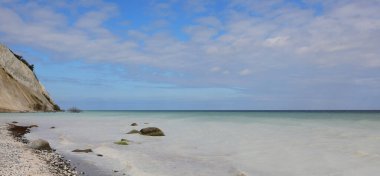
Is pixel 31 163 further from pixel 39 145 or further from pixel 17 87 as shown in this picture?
pixel 17 87

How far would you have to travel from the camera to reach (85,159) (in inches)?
739

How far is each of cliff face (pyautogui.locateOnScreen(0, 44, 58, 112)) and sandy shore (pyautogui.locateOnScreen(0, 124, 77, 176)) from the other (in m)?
60.8

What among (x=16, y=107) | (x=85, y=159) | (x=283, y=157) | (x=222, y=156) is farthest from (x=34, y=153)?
(x=16, y=107)

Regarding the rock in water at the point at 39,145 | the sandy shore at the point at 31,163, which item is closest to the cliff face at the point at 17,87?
the rock in water at the point at 39,145

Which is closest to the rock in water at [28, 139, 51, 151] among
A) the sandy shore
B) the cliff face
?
the sandy shore

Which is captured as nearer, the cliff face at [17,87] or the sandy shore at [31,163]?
the sandy shore at [31,163]

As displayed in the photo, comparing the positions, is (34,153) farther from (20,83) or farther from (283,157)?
(20,83)

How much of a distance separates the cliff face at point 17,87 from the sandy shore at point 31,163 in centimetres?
6081

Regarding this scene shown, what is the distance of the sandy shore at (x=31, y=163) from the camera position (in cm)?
1369

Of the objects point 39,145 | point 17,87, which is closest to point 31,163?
point 39,145

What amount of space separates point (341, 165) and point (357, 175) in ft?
7.26

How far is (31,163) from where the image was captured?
51.2 feet

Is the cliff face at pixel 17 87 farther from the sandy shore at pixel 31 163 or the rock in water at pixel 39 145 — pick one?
the sandy shore at pixel 31 163

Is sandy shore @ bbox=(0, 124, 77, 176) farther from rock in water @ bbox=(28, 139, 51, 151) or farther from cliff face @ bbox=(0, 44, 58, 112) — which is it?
cliff face @ bbox=(0, 44, 58, 112)
